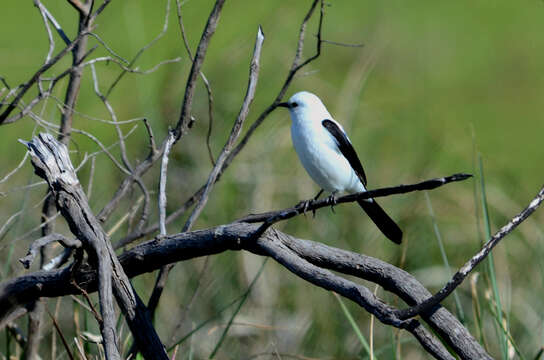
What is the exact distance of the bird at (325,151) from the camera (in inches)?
129

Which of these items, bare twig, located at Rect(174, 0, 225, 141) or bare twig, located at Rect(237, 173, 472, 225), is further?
bare twig, located at Rect(174, 0, 225, 141)

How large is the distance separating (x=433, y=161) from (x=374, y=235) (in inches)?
51.4

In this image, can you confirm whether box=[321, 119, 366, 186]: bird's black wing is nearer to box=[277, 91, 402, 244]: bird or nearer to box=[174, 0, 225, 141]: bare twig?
box=[277, 91, 402, 244]: bird

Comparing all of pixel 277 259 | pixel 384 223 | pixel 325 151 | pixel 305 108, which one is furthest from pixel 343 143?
pixel 277 259

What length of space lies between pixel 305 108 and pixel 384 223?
0.79m

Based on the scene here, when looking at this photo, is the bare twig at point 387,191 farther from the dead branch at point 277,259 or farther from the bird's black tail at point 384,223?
the bird's black tail at point 384,223

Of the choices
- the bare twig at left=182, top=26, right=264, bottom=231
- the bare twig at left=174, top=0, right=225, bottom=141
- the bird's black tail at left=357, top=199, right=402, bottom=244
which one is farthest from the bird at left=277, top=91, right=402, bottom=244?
the bare twig at left=182, top=26, right=264, bottom=231

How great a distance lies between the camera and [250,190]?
5.50m

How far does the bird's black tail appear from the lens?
2.93m

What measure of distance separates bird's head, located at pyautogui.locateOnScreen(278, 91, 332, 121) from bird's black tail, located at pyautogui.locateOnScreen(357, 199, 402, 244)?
1.77 feet

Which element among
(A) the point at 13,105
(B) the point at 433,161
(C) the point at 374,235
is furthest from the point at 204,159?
(A) the point at 13,105

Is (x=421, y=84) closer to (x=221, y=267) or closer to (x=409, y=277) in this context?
(x=221, y=267)

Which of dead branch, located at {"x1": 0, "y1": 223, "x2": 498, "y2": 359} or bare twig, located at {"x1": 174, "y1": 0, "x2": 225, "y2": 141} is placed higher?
bare twig, located at {"x1": 174, "y1": 0, "x2": 225, "y2": 141}

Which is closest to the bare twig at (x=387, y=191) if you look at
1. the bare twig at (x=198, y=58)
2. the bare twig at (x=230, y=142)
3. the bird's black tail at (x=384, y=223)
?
the bare twig at (x=230, y=142)
